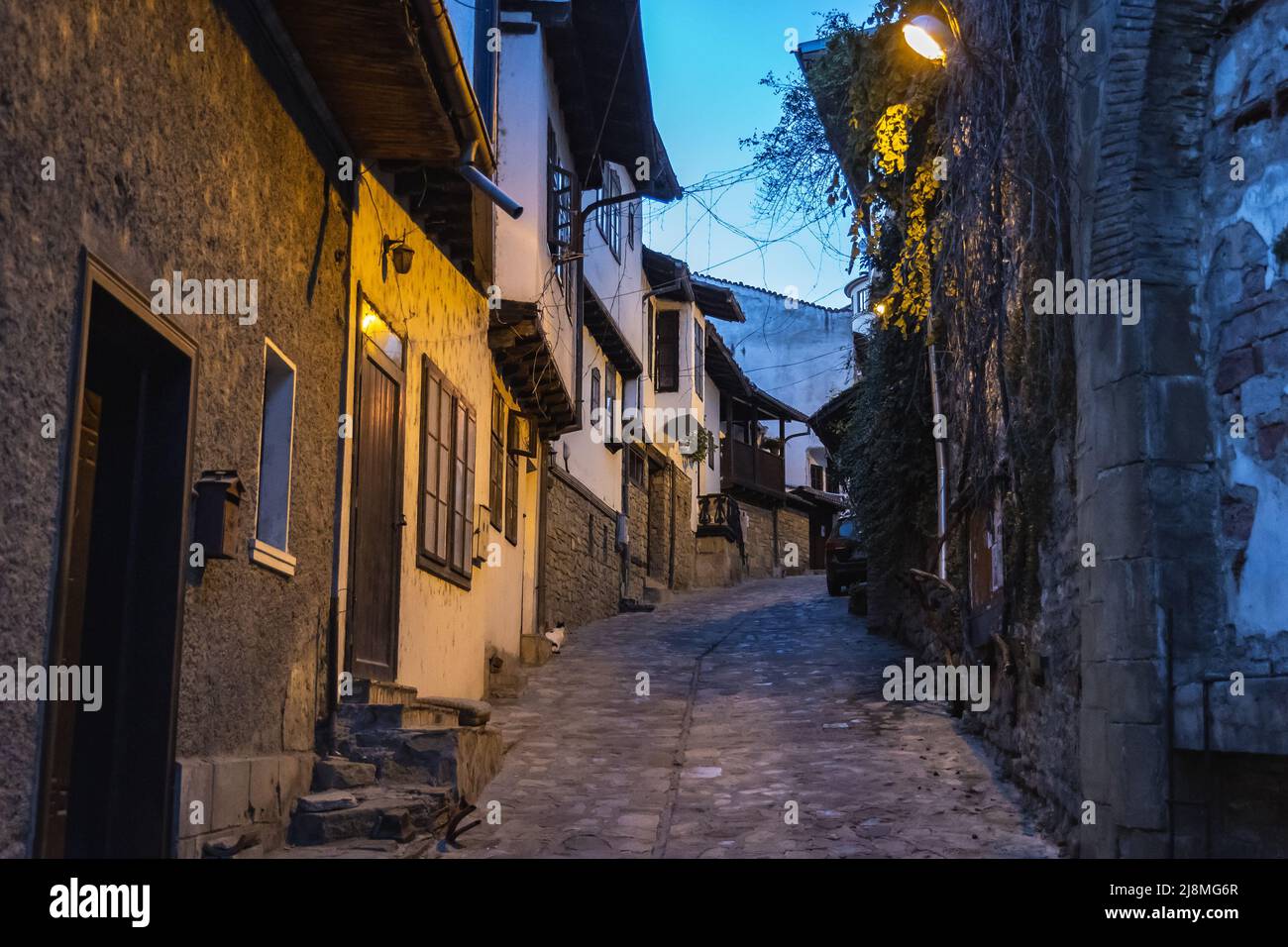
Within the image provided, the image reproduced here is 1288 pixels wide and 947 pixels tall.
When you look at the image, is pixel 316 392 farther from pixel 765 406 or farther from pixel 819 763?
pixel 765 406

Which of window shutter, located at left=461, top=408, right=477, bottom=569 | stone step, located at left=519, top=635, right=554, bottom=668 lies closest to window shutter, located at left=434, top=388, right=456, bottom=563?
window shutter, located at left=461, top=408, right=477, bottom=569

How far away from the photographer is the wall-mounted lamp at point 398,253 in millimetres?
9055

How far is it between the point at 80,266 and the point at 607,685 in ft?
30.9

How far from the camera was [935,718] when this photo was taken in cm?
→ 1088

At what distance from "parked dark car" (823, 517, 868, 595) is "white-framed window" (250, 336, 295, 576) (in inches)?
627

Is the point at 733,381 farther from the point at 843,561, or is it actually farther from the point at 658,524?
the point at 843,561

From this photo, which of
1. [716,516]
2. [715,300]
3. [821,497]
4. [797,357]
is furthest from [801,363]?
[716,516]

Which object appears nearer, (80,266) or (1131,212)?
(80,266)

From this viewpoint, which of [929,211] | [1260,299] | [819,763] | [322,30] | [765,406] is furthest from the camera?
[765,406]

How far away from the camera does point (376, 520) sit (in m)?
8.77

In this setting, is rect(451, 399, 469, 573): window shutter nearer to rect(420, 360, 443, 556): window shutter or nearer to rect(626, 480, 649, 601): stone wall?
rect(420, 360, 443, 556): window shutter

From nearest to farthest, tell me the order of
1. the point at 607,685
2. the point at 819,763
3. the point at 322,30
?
1. the point at 322,30
2. the point at 819,763
3. the point at 607,685

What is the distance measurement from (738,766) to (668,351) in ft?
64.3
